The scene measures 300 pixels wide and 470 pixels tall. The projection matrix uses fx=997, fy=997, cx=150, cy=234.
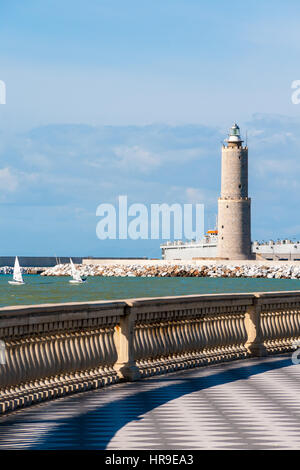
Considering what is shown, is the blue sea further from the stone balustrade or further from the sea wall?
the stone balustrade

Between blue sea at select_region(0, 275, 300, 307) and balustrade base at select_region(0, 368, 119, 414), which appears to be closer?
balustrade base at select_region(0, 368, 119, 414)

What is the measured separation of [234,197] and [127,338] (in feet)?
437

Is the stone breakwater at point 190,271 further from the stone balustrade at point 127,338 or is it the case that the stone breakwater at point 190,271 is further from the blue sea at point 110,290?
the stone balustrade at point 127,338

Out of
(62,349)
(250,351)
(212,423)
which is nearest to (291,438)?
(212,423)

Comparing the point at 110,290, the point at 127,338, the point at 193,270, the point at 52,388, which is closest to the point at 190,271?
the point at 193,270

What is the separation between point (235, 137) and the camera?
149 metres

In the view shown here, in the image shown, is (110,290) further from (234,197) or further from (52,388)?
(52,388)

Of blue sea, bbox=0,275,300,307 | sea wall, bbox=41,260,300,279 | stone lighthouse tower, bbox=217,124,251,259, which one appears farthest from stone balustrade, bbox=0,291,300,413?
sea wall, bbox=41,260,300,279

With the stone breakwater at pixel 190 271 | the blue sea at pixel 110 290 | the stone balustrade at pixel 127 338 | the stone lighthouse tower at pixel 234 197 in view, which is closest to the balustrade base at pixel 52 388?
the stone balustrade at pixel 127 338

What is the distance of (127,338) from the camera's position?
1460cm

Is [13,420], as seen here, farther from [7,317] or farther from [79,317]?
[79,317]

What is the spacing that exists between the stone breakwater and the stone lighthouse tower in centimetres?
595

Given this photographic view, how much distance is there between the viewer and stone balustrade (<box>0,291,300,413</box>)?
12328mm
